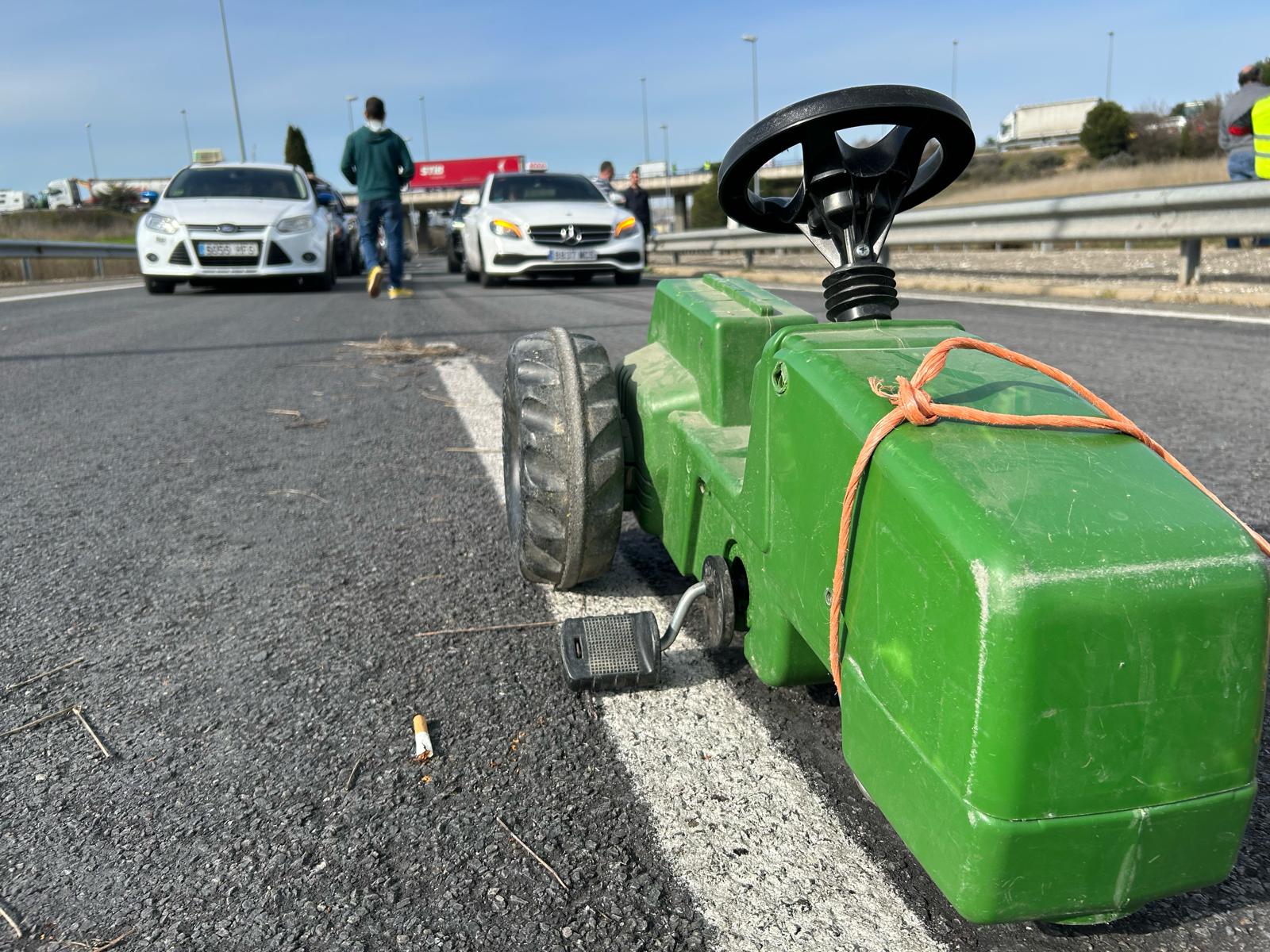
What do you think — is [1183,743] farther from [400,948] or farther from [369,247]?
[369,247]

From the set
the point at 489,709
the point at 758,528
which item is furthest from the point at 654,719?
the point at 758,528

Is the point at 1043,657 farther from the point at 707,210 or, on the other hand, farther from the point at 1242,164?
the point at 707,210

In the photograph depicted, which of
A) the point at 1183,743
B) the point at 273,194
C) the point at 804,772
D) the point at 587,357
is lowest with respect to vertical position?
the point at 804,772

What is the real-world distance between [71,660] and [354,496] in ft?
3.77

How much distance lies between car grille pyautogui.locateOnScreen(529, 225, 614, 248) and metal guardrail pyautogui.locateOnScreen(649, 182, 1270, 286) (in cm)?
317

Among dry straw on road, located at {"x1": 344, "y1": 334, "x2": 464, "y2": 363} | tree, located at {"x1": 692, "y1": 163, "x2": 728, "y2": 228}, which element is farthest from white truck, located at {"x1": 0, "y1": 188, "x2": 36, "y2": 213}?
dry straw on road, located at {"x1": 344, "y1": 334, "x2": 464, "y2": 363}

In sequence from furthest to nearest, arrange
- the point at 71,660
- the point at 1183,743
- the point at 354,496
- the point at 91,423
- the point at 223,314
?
the point at 223,314 → the point at 91,423 → the point at 354,496 → the point at 71,660 → the point at 1183,743

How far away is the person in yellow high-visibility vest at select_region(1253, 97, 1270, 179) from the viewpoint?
30.9 ft

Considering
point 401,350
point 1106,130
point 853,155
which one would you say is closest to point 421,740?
point 853,155

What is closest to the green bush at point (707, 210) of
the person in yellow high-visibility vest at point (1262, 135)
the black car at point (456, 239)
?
the black car at point (456, 239)

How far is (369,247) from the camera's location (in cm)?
1101

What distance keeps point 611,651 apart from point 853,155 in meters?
0.96

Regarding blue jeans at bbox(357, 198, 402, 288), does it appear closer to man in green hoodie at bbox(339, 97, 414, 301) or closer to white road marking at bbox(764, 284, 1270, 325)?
man in green hoodie at bbox(339, 97, 414, 301)

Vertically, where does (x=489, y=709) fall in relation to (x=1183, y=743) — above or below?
below
